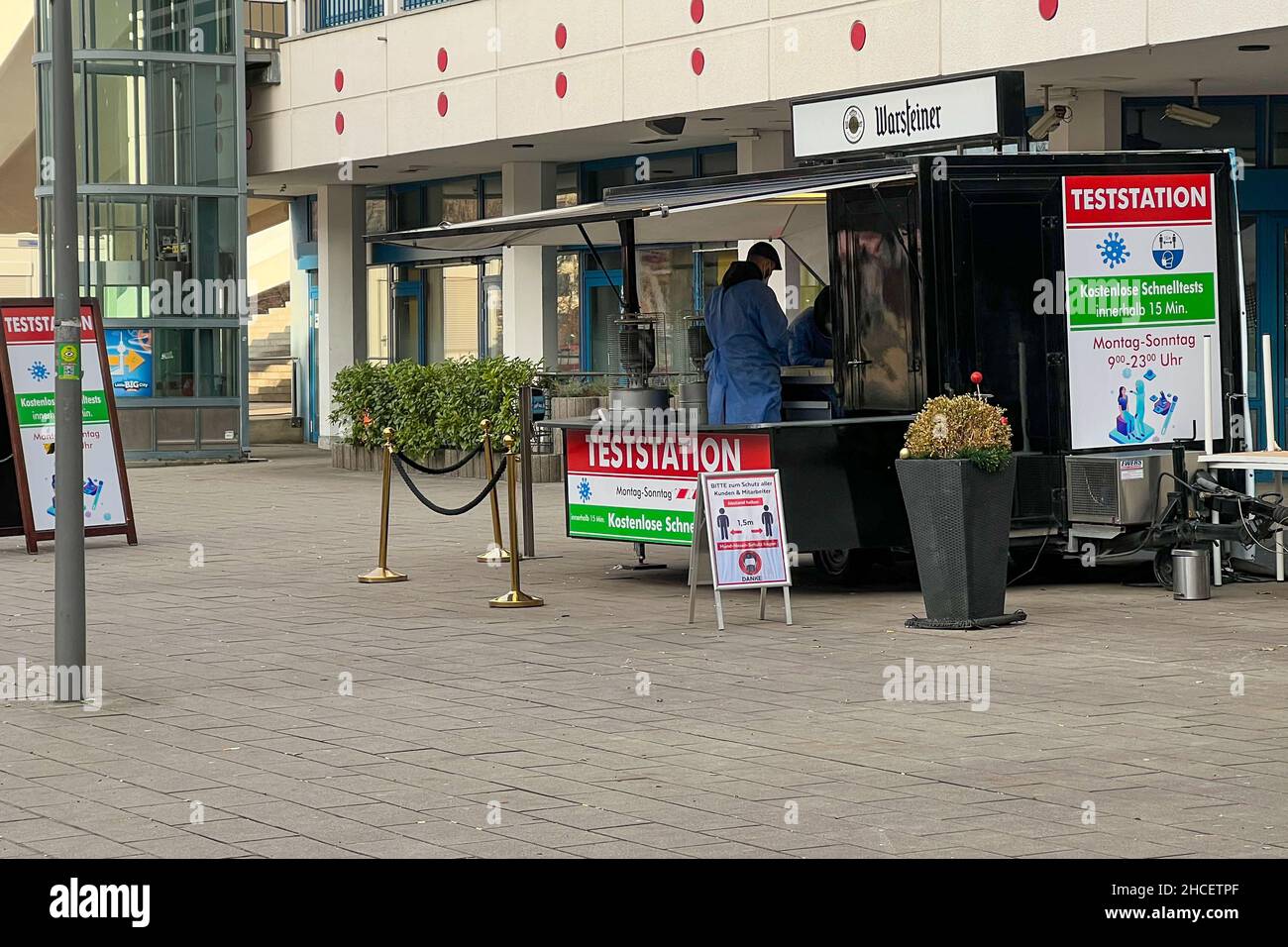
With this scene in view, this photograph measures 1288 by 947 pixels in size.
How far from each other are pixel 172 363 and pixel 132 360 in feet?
1.88

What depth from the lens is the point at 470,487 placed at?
2169cm

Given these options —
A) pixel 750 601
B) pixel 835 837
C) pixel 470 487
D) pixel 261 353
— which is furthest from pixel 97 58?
pixel 835 837

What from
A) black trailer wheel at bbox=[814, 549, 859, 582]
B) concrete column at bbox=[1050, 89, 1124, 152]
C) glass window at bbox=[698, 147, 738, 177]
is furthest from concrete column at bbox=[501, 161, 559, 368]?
black trailer wheel at bbox=[814, 549, 859, 582]

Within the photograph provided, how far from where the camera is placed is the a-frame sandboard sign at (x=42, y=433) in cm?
1534

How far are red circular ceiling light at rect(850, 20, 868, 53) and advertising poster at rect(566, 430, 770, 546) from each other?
727 cm

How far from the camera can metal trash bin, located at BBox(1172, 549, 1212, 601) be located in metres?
11.8

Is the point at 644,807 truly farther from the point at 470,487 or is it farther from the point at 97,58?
the point at 97,58

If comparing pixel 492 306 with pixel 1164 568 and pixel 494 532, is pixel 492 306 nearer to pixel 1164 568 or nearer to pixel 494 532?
pixel 494 532

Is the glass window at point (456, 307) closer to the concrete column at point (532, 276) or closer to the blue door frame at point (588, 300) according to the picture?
the concrete column at point (532, 276)

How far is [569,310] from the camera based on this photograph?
27.1m

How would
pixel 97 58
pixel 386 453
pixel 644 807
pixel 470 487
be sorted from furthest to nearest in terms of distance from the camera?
pixel 97 58
pixel 470 487
pixel 386 453
pixel 644 807

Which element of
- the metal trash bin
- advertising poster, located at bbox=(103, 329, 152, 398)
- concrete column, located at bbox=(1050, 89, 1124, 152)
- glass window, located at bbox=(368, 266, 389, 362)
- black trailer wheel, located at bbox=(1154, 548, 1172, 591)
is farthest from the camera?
glass window, located at bbox=(368, 266, 389, 362)

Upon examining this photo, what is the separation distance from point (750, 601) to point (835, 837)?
6.17m

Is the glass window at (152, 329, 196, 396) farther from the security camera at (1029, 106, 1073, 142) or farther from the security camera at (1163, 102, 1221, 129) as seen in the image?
the security camera at (1163, 102, 1221, 129)
